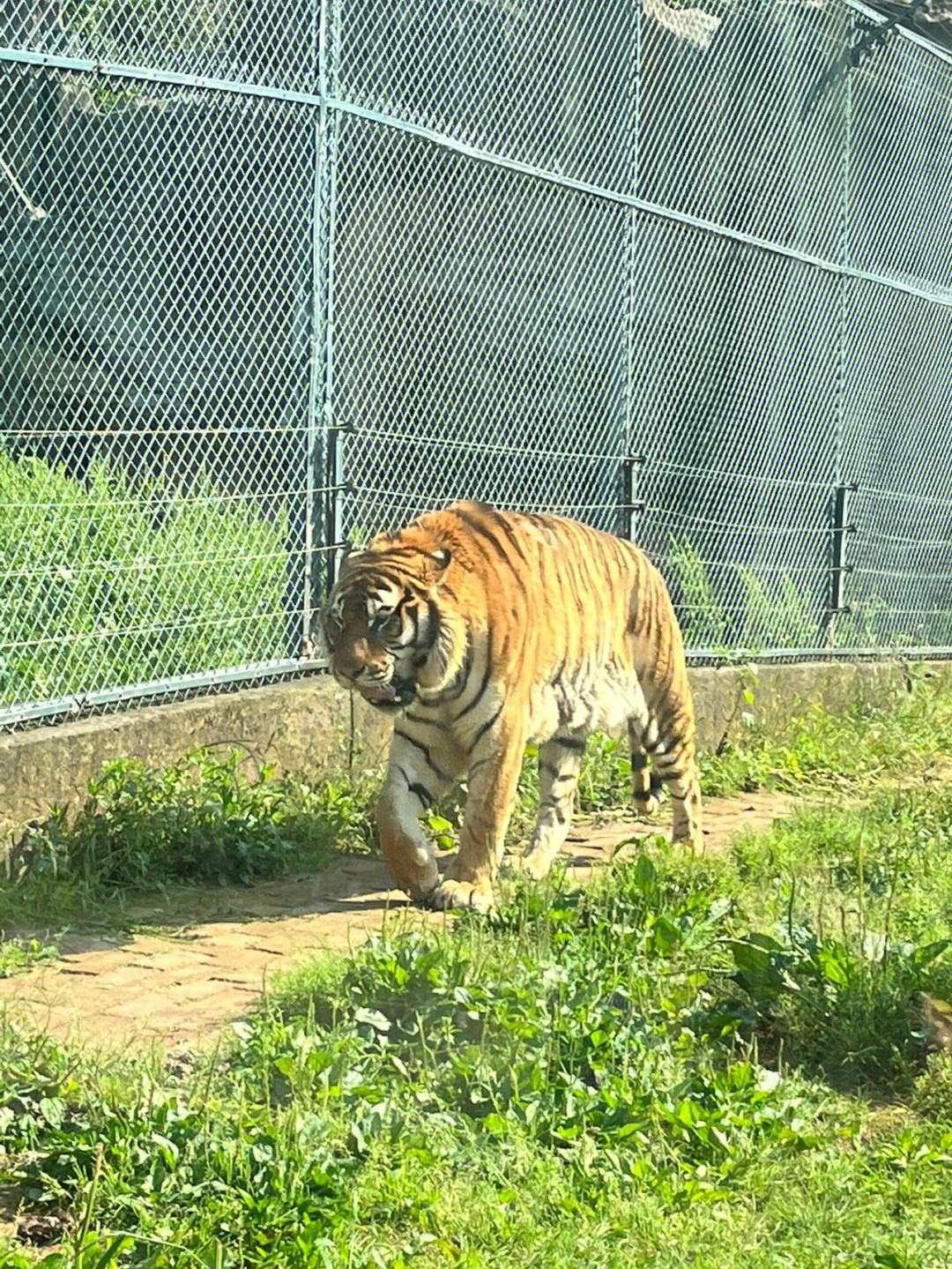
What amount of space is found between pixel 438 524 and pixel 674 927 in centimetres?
197

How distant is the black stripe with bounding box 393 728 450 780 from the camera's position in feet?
21.3

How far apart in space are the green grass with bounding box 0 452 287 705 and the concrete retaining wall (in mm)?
191

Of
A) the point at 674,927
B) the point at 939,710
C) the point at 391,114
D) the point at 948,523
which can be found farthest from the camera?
the point at 948,523

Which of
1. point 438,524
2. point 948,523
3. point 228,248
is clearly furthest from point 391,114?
point 948,523

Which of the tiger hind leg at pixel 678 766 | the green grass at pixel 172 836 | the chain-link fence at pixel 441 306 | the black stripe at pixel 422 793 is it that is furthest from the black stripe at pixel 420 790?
the tiger hind leg at pixel 678 766

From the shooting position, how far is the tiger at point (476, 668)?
20.4 feet

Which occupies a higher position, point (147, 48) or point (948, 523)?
point (147, 48)

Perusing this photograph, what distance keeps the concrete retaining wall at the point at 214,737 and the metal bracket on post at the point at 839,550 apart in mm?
2014

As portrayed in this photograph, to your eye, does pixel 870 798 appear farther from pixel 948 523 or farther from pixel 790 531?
pixel 948 523

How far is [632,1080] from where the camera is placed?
420 cm

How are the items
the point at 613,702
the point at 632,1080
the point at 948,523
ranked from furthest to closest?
1. the point at 948,523
2. the point at 613,702
3. the point at 632,1080

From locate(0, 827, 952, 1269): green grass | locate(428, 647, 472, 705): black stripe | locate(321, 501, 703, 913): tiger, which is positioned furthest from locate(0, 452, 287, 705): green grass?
locate(0, 827, 952, 1269): green grass

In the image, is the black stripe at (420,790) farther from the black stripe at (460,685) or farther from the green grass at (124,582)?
the green grass at (124,582)

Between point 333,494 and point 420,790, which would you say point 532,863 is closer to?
point 420,790
